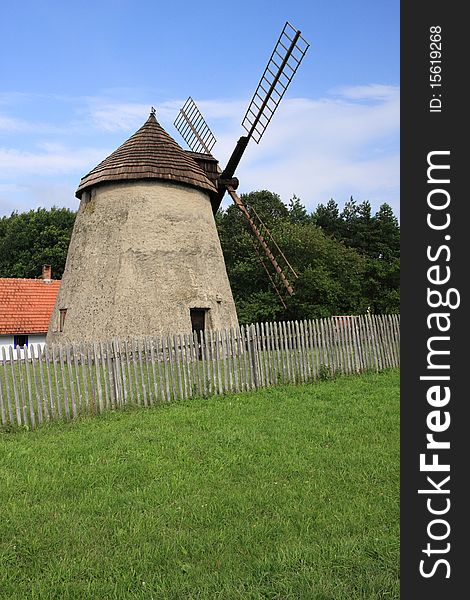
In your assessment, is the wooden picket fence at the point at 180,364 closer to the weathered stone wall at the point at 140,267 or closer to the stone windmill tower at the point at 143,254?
A: the weathered stone wall at the point at 140,267

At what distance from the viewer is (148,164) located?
52.8ft

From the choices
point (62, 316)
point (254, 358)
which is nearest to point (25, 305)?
point (62, 316)

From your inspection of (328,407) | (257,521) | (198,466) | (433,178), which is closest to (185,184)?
(328,407)

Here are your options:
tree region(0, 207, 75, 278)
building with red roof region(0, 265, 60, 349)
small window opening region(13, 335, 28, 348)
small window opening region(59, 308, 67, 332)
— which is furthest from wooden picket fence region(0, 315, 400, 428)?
tree region(0, 207, 75, 278)

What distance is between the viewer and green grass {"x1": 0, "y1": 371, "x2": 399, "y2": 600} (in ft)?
11.1

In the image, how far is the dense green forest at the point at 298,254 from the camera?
842 inches

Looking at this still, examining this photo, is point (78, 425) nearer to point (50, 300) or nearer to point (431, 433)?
point (431, 433)

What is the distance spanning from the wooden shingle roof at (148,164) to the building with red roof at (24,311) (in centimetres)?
1235

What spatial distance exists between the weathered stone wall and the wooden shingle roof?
0.94 feet

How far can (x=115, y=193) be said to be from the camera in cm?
1619

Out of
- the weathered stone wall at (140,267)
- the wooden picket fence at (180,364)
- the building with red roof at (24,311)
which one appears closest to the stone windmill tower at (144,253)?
the weathered stone wall at (140,267)

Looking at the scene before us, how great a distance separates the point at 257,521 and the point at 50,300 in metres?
27.5

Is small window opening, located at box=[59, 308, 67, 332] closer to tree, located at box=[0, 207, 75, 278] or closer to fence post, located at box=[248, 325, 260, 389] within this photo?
fence post, located at box=[248, 325, 260, 389]

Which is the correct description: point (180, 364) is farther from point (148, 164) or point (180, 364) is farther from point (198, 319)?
point (148, 164)
